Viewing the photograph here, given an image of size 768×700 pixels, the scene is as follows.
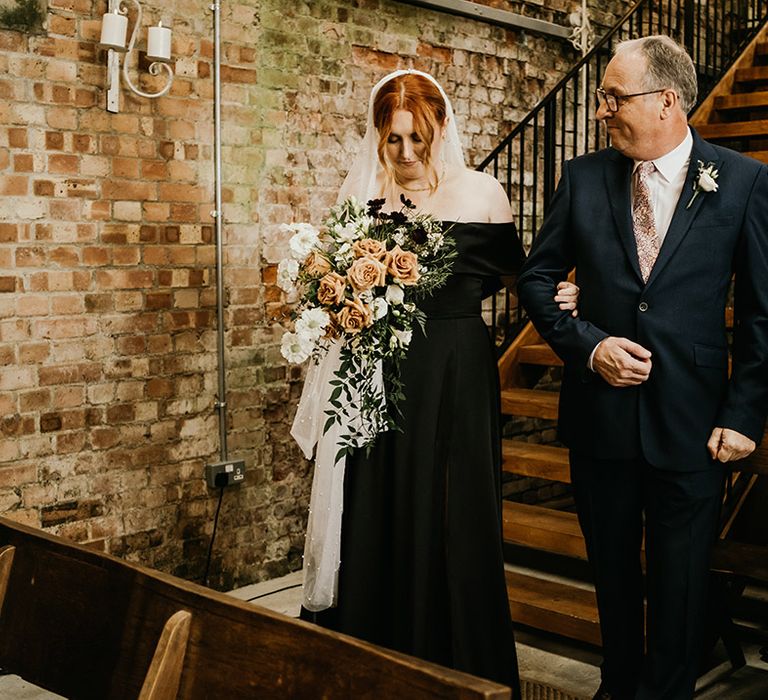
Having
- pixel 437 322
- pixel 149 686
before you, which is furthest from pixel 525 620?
pixel 149 686

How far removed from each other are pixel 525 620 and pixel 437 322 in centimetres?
131

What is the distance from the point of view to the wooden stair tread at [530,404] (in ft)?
14.3

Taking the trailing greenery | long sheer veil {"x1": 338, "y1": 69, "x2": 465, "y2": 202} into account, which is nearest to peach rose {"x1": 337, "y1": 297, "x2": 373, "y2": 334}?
long sheer veil {"x1": 338, "y1": 69, "x2": 465, "y2": 202}

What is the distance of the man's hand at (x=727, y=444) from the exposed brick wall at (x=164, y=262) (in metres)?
2.33

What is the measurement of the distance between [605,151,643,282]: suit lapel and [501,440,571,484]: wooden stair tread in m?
1.63

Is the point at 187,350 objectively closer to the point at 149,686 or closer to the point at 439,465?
the point at 439,465

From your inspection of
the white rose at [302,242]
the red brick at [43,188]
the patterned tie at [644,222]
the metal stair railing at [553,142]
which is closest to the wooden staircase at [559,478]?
the metal stair railing at [553,142]

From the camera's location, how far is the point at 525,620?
3.72m

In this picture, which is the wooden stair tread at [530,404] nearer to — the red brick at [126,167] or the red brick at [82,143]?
the red brick at [126,167]

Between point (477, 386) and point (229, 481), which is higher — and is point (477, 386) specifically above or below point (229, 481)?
above

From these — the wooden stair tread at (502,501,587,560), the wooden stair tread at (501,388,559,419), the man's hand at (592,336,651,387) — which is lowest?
the wooden stair tread at (502,501,587,560)

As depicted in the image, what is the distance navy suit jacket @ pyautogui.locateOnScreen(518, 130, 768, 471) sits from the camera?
2.54 meters

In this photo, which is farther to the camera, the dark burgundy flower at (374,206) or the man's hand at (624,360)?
the dark burgundy flower at (374,206)

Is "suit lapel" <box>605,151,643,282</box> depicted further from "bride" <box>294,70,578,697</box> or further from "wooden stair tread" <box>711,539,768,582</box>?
"wooden stair tread" <box>711,539,768,582</box>
